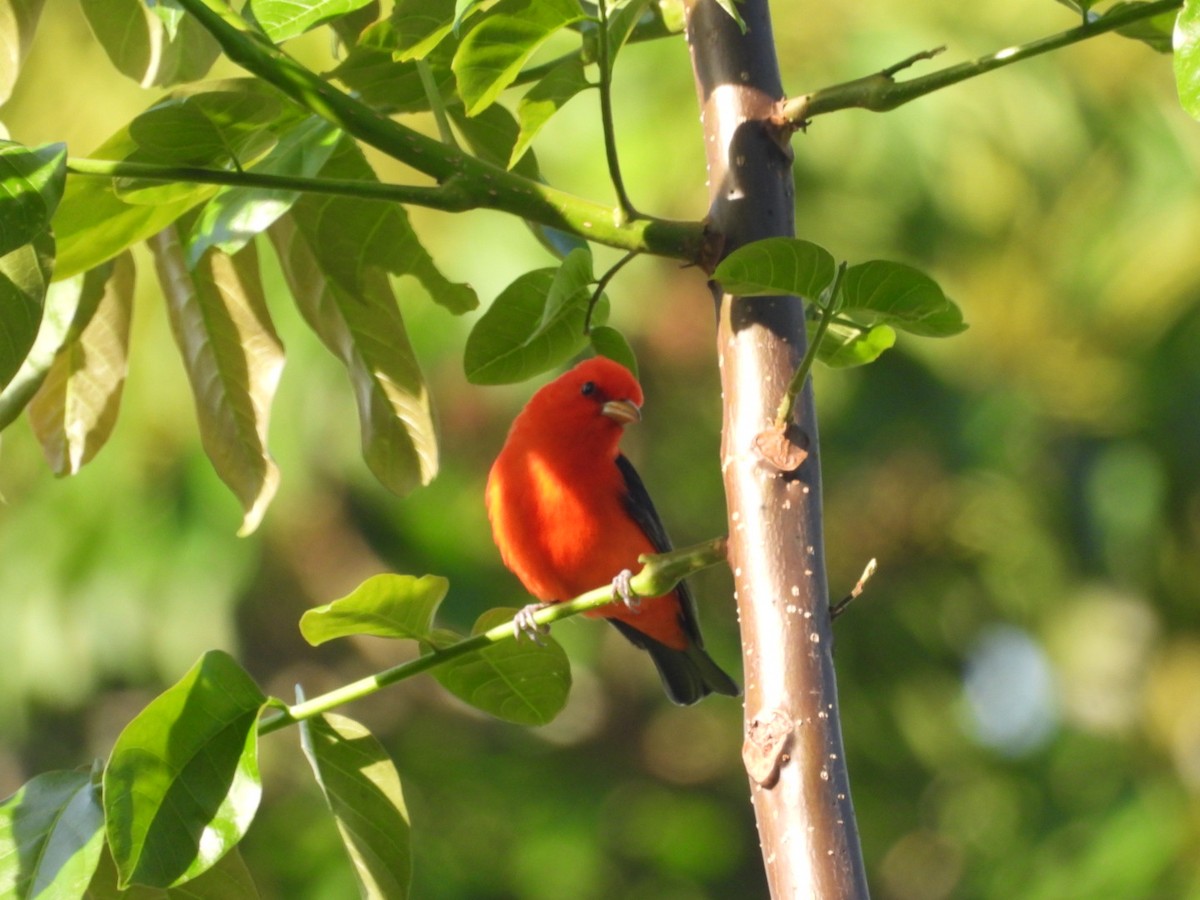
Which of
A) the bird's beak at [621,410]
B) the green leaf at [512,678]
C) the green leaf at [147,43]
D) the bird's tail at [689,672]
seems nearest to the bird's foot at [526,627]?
the green leaf at [512,678]

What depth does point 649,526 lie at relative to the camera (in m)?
4.29

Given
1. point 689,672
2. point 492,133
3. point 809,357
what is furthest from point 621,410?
point 809,357

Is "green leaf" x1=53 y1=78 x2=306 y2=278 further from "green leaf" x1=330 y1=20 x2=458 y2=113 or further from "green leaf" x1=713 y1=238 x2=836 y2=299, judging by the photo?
"green leaf" x1=713 y1=238 x2=836 y2=299

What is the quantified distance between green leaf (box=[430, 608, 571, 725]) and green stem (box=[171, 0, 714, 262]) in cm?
56

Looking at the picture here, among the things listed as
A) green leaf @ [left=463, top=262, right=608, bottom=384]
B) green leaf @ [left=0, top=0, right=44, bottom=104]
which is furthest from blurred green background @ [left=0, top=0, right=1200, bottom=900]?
green leaf @ [left=463, top=262, right=608, bottom=384]

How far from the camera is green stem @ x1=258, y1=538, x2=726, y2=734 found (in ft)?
5.40

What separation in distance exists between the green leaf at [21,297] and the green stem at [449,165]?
0.30 meters

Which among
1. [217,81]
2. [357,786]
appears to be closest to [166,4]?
[217,81]

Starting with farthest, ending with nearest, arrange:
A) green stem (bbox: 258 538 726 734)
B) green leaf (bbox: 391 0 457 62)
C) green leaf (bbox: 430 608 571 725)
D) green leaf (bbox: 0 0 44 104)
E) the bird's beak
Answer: the bird's beak < green leaf (bbox: 0 0 44 104) < green leaf (bbox: 430 608 571 725) < green leaf (bbox: 391 0 457 62) < green stem (bbox: 258 538 726 734)

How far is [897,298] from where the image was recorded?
1659mm

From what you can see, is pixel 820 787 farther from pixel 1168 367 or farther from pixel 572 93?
pixel 1168 367

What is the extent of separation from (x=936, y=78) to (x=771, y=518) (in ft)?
1.65

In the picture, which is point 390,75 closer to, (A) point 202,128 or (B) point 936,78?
(A) point 202,128

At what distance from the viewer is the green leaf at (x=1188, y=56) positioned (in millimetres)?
1412
